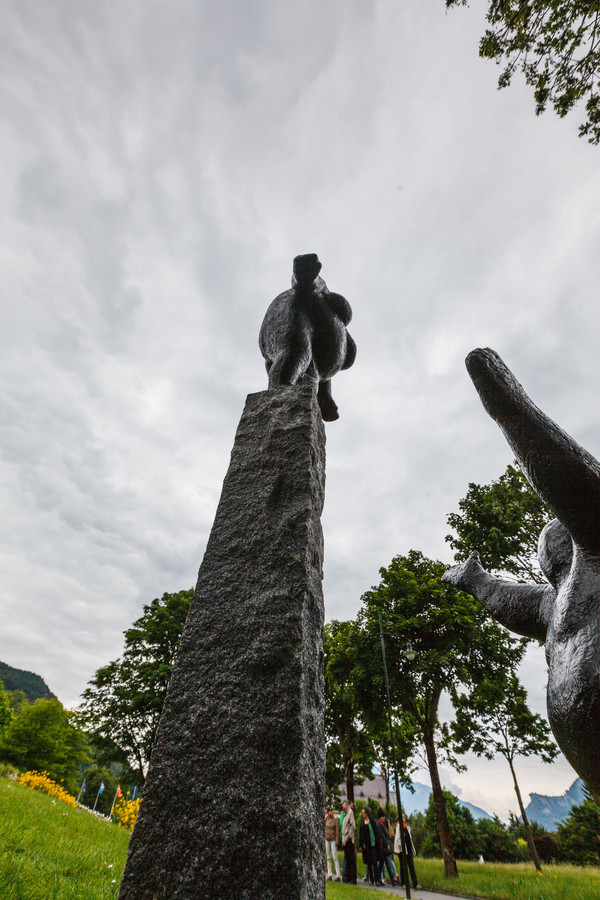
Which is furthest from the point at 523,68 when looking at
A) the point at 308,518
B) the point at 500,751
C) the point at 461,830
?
the point at 461,830

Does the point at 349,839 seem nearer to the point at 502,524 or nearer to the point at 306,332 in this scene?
the point at 502,524

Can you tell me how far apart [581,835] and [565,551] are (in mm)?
32868

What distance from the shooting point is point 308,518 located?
6.84 ft

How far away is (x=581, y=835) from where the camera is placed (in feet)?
76.8

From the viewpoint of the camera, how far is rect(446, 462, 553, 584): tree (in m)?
13.2

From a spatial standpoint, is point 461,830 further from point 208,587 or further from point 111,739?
point 208,587

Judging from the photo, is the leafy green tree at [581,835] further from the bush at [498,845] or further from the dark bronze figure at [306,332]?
the dark bronze figure at [306,332]

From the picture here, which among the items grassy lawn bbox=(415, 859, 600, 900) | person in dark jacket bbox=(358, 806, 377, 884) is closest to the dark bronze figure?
grassy lawn bbox=(415, 859, 600, 900)

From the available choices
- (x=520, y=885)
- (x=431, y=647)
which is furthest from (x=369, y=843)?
(x=431, y=647)

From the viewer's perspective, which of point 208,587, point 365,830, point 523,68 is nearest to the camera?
point 208,587

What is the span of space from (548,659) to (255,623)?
1068 mm

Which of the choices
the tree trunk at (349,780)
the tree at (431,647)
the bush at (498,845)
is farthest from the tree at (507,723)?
the bush at (498,845)

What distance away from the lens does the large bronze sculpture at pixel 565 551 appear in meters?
1.24

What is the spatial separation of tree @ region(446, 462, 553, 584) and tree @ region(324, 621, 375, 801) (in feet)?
20.7
